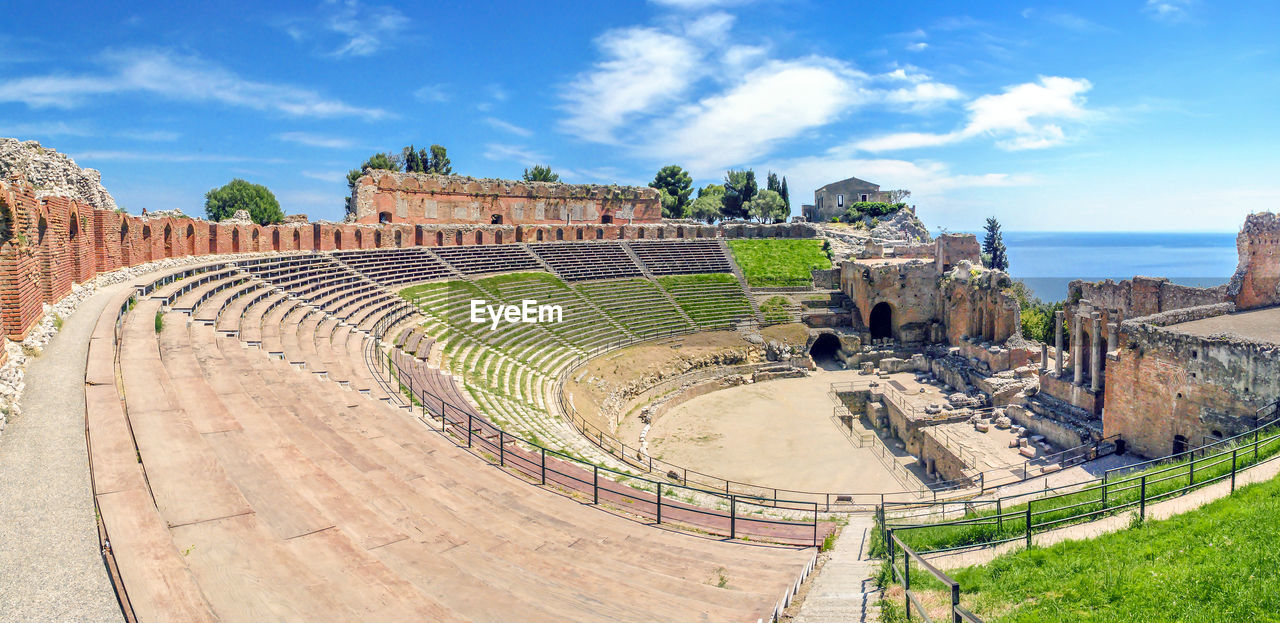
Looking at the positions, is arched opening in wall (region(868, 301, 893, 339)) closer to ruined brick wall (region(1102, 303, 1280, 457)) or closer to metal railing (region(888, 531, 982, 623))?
ruined brick wall (region(1102, 303, 1280, 457))

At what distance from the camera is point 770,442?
2203cm

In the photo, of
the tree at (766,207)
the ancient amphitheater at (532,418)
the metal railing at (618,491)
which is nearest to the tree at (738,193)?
the tree at (766,207)

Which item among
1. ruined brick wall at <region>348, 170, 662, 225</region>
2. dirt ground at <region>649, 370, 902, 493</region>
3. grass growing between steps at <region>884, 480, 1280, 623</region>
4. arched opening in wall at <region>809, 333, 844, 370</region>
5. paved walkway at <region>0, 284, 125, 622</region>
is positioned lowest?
dirt ground at <region>649, 370, 902, 493</region>

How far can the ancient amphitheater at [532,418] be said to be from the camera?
632 cm

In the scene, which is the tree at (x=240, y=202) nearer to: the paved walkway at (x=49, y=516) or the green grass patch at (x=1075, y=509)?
the paved walkway at (x=49, y=516)

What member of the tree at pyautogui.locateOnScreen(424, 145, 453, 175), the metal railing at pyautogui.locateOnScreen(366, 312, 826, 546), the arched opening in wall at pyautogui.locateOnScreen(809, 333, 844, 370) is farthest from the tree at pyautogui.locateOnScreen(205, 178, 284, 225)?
the metal railing at pyautogui.locateOnScreen(366, 312, 826, 546)

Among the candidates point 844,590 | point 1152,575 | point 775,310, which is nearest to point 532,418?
point 844,590

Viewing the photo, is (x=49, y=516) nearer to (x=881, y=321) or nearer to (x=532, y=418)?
(x=532, y=418)

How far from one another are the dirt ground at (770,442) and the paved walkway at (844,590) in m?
9.59

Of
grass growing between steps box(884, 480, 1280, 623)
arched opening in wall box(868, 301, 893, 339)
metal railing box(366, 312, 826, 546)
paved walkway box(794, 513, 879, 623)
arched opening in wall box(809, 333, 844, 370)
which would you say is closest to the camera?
grass growing between steps box(884, 480, 1280, 623)

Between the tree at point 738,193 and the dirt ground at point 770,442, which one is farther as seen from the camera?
the tree at point 738,193

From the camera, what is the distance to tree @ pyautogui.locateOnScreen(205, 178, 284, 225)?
60.2 meters

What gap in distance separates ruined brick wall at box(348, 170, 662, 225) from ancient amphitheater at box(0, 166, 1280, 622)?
6082 mm

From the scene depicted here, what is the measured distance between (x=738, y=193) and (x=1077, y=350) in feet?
155
